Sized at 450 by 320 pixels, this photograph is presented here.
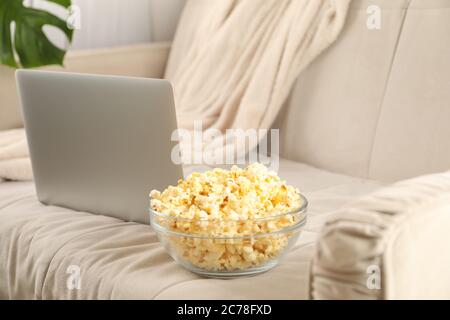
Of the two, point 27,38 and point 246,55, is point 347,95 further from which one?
point 27,38

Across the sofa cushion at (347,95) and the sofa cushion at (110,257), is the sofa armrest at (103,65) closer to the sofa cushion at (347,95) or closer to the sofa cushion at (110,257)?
the sofa cushion at (110,257)

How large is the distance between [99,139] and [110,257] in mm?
261

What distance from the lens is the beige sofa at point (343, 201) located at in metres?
0.93

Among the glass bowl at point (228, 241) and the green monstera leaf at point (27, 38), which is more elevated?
the green monstera leaf at point (27, 38)

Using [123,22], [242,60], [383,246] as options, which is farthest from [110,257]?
[123,22]

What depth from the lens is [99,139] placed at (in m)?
1.42

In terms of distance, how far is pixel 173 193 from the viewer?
3.81 ft

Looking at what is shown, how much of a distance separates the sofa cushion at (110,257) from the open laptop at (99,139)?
46mm

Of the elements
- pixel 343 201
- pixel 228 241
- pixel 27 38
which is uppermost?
pixel 27 38

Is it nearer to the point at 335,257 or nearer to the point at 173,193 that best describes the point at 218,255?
the point at 173,193

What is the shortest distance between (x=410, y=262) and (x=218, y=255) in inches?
11.5

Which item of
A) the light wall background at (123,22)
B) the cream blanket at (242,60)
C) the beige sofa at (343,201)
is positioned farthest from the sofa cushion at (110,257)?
the light wall background at (123,22)

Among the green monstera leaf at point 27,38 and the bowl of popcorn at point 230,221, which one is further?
the green monstera leaf at point 27,38
